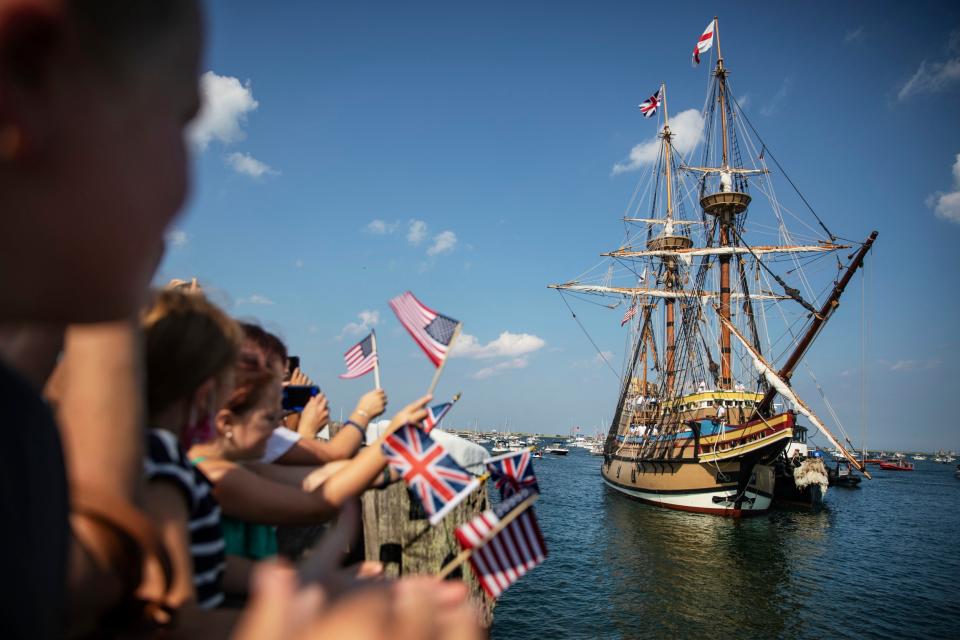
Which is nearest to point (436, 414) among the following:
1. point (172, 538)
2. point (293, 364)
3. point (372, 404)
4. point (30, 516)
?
point (372, 404)

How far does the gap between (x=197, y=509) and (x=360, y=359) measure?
431 centimetres

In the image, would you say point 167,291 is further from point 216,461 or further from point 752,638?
point 752,638

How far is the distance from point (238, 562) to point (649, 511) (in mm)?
31488

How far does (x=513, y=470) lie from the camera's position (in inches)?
133

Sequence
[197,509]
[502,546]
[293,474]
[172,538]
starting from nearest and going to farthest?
[172,538], [197,509], [293,474], [502,546]

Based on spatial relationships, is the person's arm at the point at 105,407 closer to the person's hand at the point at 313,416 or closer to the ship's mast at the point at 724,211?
the person's hand at the point at 313,416

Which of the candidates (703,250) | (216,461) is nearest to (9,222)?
(216,461)

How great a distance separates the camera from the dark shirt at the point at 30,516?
0.54 m

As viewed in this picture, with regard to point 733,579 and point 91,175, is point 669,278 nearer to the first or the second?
point 733,579

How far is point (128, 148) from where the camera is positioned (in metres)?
0.48

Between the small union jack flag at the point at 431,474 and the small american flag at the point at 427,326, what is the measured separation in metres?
0.78

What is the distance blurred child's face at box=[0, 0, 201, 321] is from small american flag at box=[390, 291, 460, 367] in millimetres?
2826

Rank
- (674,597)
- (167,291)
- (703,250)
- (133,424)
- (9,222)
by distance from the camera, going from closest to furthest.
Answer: (9,222) < (133,424) < (167,291) < (674,597) < (703,250)

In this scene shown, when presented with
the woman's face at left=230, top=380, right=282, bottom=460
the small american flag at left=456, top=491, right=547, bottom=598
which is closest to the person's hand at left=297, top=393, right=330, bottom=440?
the woman's face at left=230, top=380, right=282, bottom=460
